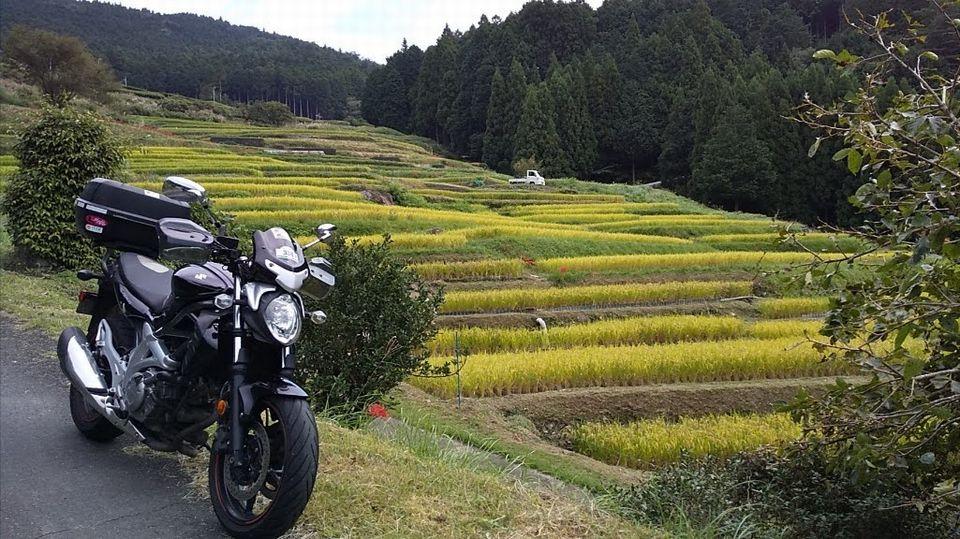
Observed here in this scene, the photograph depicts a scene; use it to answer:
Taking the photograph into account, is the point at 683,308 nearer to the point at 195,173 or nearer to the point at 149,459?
the point at 149,459

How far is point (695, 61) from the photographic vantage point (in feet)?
177

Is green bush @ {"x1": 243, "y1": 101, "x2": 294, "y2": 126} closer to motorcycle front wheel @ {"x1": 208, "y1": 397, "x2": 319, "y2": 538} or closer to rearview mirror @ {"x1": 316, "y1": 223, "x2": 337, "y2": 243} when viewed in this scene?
rearview mirror @ {"x1": 316, "y1": 223, "x2": 337, "y2": 243}

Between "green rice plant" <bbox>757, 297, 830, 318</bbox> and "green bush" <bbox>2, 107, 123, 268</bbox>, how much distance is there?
1239 centimetres

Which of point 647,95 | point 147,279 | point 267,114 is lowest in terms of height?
point 147,279

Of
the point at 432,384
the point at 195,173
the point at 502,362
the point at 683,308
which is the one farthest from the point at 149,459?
the point at 195,173

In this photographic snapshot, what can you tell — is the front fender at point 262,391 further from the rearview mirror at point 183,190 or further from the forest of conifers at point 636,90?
the forest of conifers at point 636,90

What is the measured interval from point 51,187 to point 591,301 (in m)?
9.61

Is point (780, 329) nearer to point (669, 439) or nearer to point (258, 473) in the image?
point (669, 439)

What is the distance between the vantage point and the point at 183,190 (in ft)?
13.2

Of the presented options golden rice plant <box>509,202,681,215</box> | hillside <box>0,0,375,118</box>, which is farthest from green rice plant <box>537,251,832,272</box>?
hillside <box>0,0,375,118</box>

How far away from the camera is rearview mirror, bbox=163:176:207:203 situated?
13.0 feet

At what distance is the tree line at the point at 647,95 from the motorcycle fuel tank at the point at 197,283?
1241 inches

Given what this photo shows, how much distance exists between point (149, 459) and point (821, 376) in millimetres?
9789

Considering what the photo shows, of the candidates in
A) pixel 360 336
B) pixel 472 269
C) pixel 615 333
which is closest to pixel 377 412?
pixel 360 336
